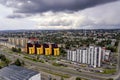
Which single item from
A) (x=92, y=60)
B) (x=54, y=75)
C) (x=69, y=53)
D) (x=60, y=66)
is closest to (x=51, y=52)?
(x=69, y=53)

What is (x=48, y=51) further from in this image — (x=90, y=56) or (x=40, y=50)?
(x=90, y=56)

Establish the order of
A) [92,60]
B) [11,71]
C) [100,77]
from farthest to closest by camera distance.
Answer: [92,60] < [100,77] < [11,71]

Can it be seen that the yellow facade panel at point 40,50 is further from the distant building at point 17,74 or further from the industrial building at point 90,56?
the distant building at point 17,74

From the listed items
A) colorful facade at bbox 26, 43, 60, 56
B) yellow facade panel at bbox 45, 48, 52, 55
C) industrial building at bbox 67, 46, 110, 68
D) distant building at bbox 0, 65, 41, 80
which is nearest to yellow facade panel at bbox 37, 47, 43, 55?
colorful facade at bbox 26, 43, 60, 56

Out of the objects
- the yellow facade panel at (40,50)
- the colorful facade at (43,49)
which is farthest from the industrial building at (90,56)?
the yellow facade panel at (40,50)

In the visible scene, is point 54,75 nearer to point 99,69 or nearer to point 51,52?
point 99,69

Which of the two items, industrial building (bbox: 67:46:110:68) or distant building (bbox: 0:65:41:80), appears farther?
industrial building (bbox: 67:46:110:68)

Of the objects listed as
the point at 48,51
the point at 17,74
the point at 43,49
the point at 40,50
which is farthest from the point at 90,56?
the point at 40,50

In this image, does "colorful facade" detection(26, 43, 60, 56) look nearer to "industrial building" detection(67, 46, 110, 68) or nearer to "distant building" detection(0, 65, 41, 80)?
"industrial building" detection(67, 46, 110, 68)
